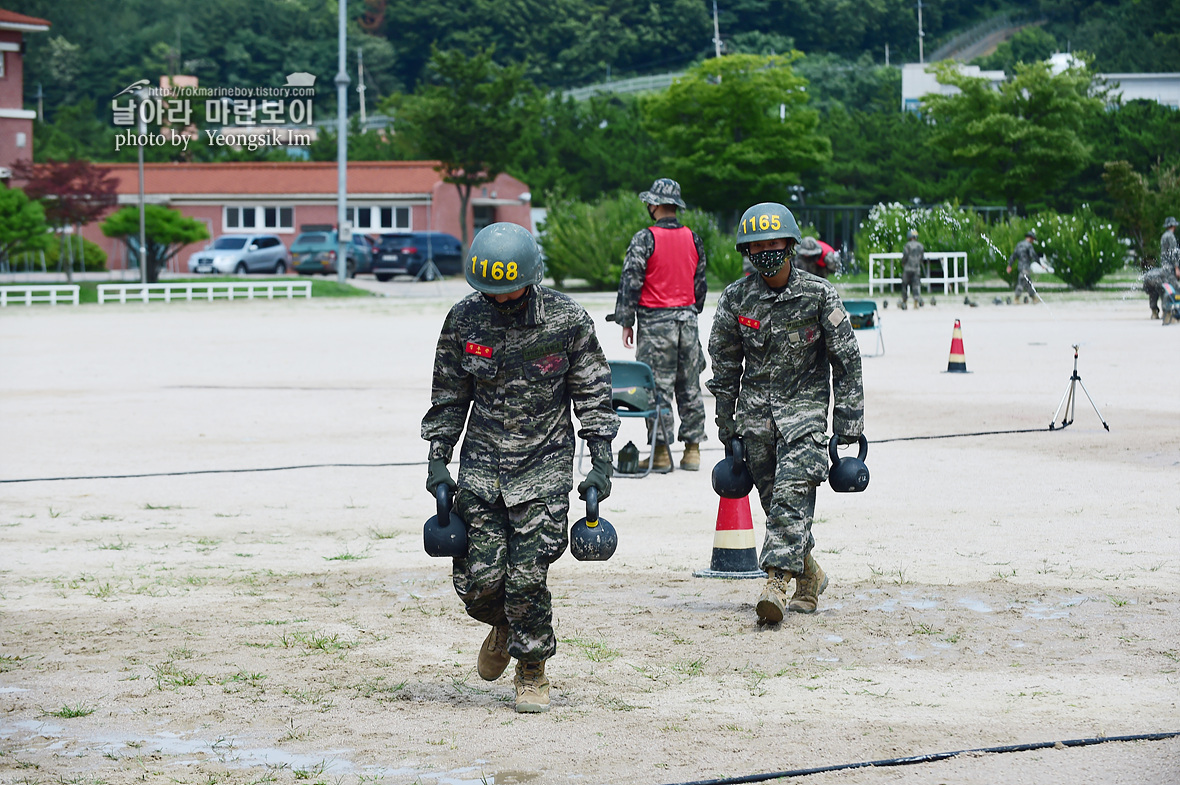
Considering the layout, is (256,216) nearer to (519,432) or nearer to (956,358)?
(956,358)

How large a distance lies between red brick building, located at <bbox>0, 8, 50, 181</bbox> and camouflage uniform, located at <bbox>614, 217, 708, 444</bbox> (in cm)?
5181

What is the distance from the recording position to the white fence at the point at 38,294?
3678 cm

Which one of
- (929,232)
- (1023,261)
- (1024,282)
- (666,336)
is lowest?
(666,336)

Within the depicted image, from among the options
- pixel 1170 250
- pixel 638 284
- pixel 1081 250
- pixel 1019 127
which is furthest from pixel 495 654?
pixel 1019 127

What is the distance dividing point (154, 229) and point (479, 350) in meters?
44.0

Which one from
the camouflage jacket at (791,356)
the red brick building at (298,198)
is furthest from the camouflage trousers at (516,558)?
the red brick building at (298,198)

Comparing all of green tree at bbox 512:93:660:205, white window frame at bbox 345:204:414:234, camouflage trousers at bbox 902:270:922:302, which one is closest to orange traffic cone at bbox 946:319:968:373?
camouflage trousers at bbox 902:270:922:302

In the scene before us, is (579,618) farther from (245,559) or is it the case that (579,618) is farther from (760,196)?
(760,196)

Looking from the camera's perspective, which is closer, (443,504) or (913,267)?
(443,504)

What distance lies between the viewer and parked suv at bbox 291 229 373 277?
51.4m

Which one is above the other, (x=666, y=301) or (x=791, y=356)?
(x=666, y=301)

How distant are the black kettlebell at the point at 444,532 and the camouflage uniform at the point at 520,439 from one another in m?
0.05

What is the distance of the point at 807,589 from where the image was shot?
6.88m

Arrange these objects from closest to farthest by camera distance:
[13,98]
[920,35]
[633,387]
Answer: [633,387]
[13,98]
[920,35]
